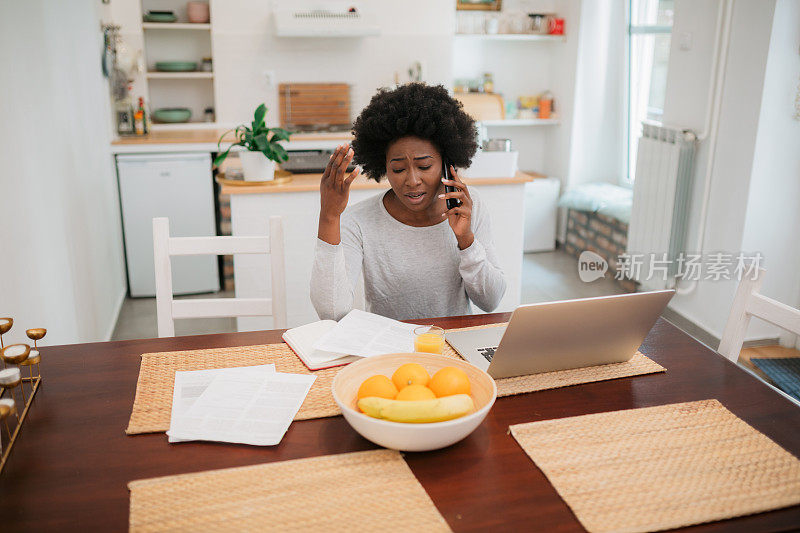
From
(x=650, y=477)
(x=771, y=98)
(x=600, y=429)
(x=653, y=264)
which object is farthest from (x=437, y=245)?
(x=653, y=264)

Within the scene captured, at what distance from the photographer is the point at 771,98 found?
301 centimetres

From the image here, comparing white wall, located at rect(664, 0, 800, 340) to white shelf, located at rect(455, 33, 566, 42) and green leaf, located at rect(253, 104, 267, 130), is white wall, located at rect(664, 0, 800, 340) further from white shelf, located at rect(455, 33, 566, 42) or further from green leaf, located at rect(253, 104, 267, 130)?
green leaf, located at rect(253, 104, 267, 130)

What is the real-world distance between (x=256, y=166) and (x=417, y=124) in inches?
49.6

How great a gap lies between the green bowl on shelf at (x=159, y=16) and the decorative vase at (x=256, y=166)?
2.26m

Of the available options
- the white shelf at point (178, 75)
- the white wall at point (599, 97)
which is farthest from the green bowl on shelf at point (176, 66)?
the white wall at point (599, 97)

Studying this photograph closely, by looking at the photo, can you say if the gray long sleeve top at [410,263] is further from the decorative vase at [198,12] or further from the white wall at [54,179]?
the decorative vase at [198,12]

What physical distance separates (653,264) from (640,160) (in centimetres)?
62

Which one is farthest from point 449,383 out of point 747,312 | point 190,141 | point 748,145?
point 190,141

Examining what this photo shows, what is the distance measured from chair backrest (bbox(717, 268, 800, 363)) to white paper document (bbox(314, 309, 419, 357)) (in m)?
0.77

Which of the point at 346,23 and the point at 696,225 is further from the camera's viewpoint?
the point at 346,23

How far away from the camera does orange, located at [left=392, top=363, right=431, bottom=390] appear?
3.79 ft

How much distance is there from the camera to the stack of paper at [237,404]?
1.15 m

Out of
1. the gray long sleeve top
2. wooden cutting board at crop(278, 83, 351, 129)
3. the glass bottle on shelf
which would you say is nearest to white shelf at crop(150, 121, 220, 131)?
wooden cutting board at crop(278, 83, 351, 129)

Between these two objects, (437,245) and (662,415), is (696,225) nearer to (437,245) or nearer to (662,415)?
(437,245)
